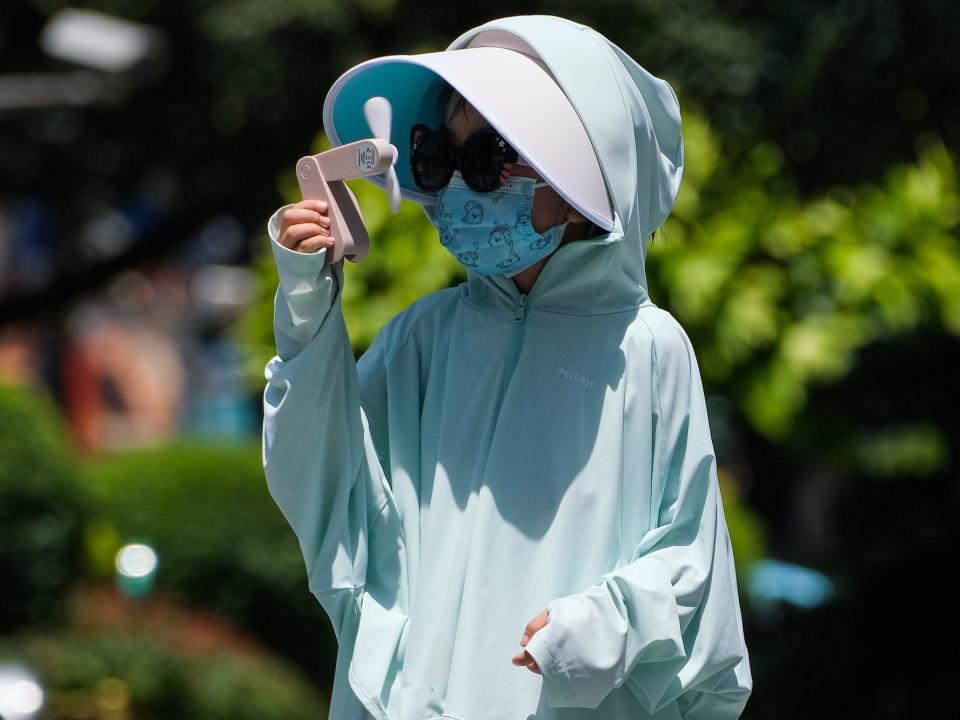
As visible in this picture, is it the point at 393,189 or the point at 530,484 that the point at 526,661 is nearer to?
the point at 530,484

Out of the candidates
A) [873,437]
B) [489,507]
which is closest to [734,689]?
[489,507]

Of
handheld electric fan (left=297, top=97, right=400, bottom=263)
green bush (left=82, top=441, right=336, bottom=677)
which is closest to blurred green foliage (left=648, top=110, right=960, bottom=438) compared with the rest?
handheld electric fan (left=297, top=97, right=400, bottom=263)

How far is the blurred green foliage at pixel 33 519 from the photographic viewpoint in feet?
24.5

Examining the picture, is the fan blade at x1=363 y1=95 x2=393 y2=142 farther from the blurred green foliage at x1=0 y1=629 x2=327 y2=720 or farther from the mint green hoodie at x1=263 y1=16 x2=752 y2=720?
the blurred green foliage at x1=0 y1=629 x2=327 y2=720

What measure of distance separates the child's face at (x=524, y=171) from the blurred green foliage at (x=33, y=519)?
553 centimetres

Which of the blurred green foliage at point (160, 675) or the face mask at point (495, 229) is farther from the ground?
the face mask at point (495, 229)

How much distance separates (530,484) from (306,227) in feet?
1.73

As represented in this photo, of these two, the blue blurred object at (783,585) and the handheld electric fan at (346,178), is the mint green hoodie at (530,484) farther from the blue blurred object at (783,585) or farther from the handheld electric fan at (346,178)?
the blue blurred object at (783,585)

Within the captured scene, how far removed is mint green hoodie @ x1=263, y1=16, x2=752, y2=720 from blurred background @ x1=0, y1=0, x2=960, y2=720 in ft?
7.48

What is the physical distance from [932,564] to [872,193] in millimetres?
1904

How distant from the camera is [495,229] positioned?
2.38m

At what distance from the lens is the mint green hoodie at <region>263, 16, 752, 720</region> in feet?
7.63

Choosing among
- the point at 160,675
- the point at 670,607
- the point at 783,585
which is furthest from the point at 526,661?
the point at 783,585

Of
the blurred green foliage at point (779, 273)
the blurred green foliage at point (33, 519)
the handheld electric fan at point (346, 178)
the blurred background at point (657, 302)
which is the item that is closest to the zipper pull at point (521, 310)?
the handheld electric fan at point (346, 178)
